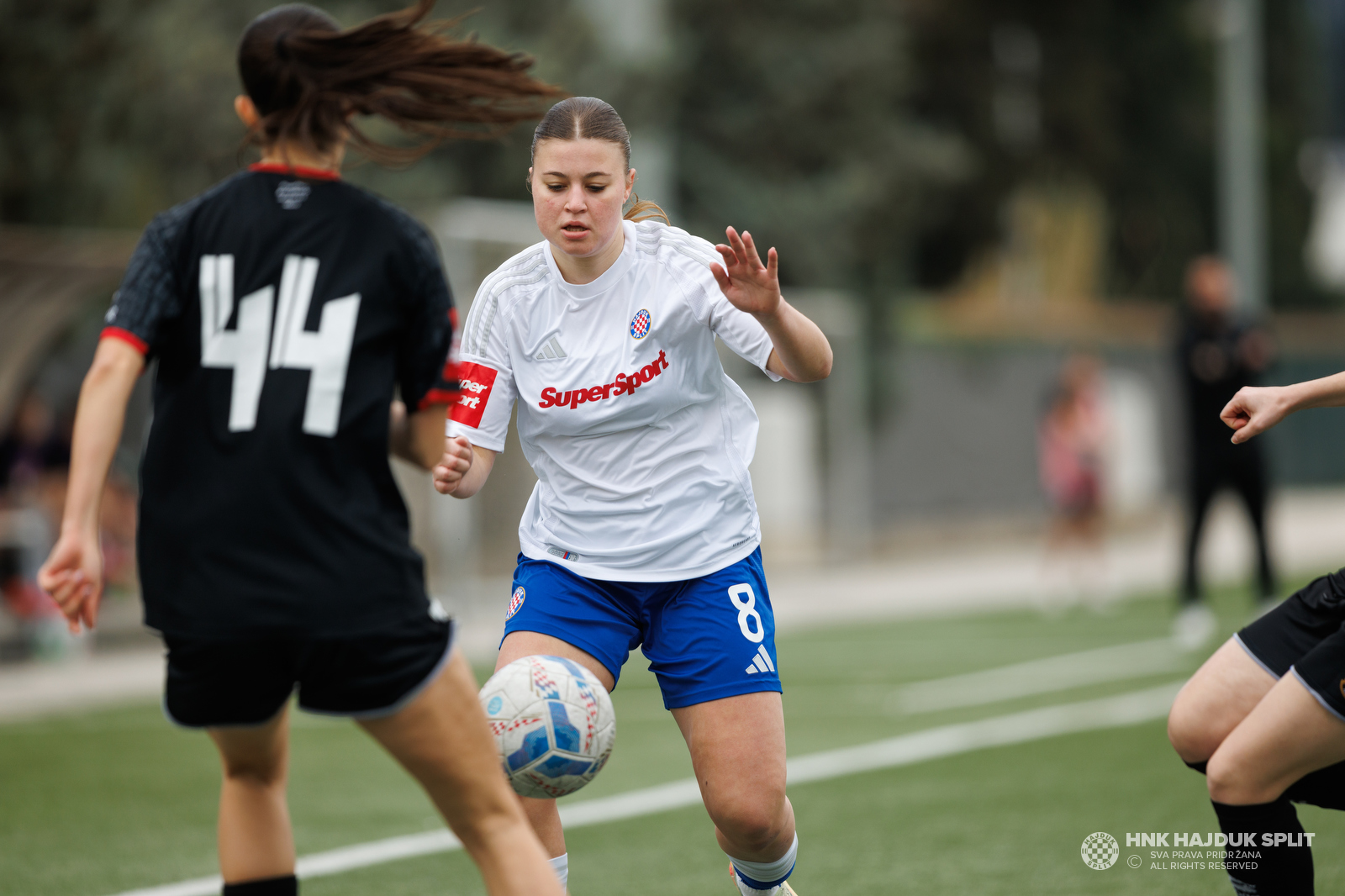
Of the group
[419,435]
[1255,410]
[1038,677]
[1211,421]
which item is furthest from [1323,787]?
[1211,421]

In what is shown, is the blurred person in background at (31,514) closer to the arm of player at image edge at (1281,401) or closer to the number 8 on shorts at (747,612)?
the number 8 on shorts at (747,612)

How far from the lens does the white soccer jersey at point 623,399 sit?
433 centimetres

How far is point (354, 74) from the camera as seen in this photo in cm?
333

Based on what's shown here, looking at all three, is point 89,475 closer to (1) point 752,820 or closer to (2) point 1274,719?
(1) point 752,820

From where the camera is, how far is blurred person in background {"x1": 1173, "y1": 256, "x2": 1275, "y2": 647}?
1166 centimetres

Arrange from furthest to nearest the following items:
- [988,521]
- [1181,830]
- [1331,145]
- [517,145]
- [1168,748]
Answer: [1331,145], [988,521], [517,145], [1168,748], [1181,830]

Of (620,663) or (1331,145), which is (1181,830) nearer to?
(620,663)

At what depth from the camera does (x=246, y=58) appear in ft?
10.7

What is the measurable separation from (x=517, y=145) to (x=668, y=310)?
13.1m

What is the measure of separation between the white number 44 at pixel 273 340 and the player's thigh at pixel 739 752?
1.57 m

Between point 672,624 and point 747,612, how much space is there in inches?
8.4

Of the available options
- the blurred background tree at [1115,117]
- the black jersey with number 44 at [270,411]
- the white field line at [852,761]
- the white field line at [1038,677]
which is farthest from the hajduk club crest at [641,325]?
the blurred background tree at [1115,117]

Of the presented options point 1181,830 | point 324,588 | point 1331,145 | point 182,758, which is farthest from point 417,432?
point 1331,145

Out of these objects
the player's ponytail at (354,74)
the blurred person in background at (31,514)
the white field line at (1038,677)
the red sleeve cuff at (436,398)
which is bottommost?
the white field line at (1038,677)
